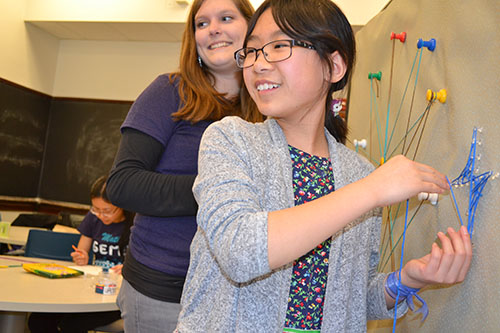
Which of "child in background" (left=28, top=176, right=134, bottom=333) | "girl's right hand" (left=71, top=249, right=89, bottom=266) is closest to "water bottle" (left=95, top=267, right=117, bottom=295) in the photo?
"child in background" (left=28, top=176, right=134, bottom=333)

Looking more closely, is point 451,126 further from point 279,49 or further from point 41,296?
point 41,296

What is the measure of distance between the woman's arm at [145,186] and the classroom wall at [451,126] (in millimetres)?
612

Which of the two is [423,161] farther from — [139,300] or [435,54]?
[139,300]

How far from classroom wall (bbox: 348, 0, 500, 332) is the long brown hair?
49cm

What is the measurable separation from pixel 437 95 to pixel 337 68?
26 centimetres

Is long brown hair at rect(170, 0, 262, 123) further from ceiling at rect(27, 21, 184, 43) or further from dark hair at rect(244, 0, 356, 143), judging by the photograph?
ceiling at rect(27, 21, 184, 43)

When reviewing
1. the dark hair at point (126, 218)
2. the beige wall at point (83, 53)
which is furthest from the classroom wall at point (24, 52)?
the dark hair at point (126, 218)

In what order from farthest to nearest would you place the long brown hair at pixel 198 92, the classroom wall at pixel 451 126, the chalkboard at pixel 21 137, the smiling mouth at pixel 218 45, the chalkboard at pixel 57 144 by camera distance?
the chalkboard at pixel 57 144
the chalkboard at pixel 21 137
the smiling mouth at pixel 218 45
the long brown hair at pixel 198 92
the classroom wall at pixel 451 126

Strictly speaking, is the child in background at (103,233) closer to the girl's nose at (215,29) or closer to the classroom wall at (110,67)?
the girl's nose at (215,29)

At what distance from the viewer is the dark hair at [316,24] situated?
3.53 feet

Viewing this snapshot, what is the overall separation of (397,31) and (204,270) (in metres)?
1.10

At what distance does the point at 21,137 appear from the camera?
20.9ft

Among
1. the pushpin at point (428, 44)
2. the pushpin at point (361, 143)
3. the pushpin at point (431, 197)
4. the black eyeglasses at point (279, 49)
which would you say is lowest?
the pushpin at point (431, 197)

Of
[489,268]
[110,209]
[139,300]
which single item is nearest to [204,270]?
[139,300]
